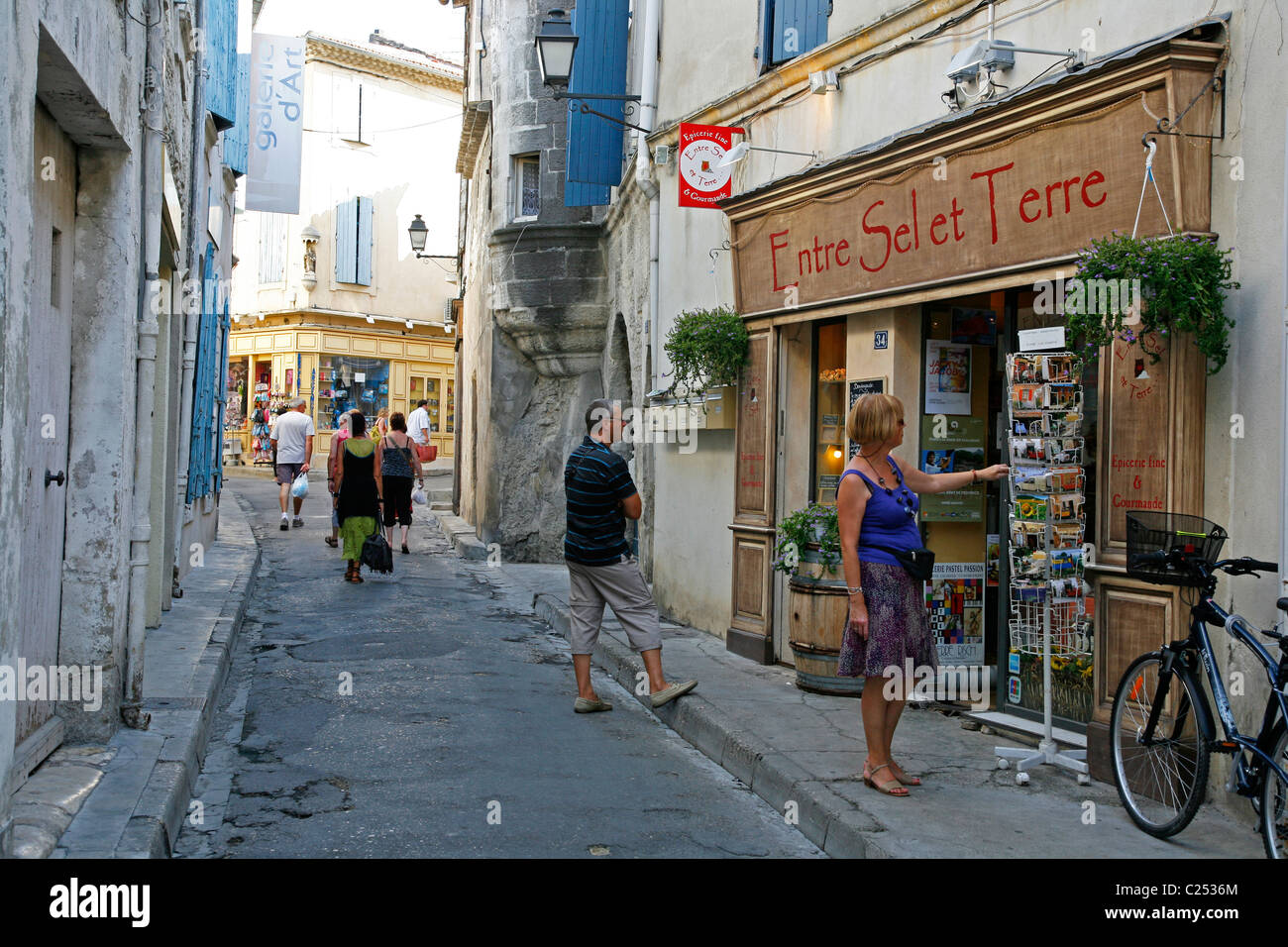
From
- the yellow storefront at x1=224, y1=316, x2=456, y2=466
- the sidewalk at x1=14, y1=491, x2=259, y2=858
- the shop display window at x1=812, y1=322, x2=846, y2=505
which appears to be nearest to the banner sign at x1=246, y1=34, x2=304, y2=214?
the sidewalk at x1=14, y1=491, x2=259, y2=858

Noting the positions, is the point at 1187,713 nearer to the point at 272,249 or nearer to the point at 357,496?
the point at 357,496

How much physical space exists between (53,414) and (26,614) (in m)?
0.92

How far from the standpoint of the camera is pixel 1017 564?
5.54 meters

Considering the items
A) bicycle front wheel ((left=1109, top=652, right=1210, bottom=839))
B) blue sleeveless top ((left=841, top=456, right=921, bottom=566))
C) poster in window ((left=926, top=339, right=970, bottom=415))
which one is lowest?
bicycle front wheel ((left=1109, top=652, right=1210, bottom=839))

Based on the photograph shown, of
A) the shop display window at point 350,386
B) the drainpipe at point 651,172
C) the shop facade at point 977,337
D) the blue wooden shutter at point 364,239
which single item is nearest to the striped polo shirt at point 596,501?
the shop facade at point 977,337

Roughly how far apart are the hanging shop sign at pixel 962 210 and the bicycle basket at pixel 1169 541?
→ 1289mm

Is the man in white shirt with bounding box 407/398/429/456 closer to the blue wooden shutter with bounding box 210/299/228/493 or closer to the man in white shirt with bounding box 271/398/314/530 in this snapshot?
the man in white shirt with bounding box 271/398/314/530

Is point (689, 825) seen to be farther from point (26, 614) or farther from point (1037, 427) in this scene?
point (26, 614)

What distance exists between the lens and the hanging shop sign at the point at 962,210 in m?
5.40

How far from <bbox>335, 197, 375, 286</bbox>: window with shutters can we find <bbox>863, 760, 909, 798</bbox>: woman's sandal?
32.1 meters

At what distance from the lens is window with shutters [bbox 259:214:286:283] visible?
116 feet

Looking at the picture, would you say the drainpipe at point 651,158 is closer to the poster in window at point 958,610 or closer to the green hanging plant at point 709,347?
the green hanging plant at point 709,347
